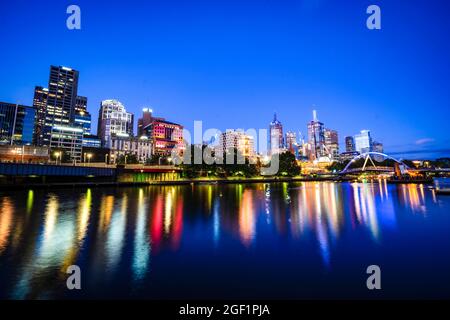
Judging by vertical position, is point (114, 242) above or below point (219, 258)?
above

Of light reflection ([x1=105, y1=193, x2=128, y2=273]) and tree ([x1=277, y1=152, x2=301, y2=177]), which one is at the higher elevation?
tree ([x1=277, y1=152, x2=301, y2=177])

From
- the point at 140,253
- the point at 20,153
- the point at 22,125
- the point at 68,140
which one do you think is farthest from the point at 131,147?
the point at 140,253

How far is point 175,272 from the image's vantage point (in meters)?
10.1

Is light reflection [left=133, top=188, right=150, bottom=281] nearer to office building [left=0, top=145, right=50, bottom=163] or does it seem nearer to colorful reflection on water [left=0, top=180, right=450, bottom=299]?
colorful reflection on water [left=0, top=180, right=450, bottom=299]

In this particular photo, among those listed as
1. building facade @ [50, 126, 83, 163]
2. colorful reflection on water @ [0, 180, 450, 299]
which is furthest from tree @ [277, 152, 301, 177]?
building facade @ [50, 126, 83, 163]

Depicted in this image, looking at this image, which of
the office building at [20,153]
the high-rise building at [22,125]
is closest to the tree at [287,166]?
the office building at [20,153]

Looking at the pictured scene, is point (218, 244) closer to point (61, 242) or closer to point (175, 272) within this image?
point (175, 272)

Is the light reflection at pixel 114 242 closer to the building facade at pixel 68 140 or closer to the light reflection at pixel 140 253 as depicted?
the light reflection at pixel 140 253

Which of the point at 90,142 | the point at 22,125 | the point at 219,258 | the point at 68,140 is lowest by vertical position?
the point at 219,258

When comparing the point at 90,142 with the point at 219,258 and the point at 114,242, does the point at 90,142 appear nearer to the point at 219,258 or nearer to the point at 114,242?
the point at 114,242

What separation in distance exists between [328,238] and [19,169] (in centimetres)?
7584

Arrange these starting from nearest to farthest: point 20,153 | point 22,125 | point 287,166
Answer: point 20,153 < point 287,166 < point 22,125

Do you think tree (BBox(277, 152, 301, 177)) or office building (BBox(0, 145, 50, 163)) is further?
tree (BBox(277, 152, 301, 177))
